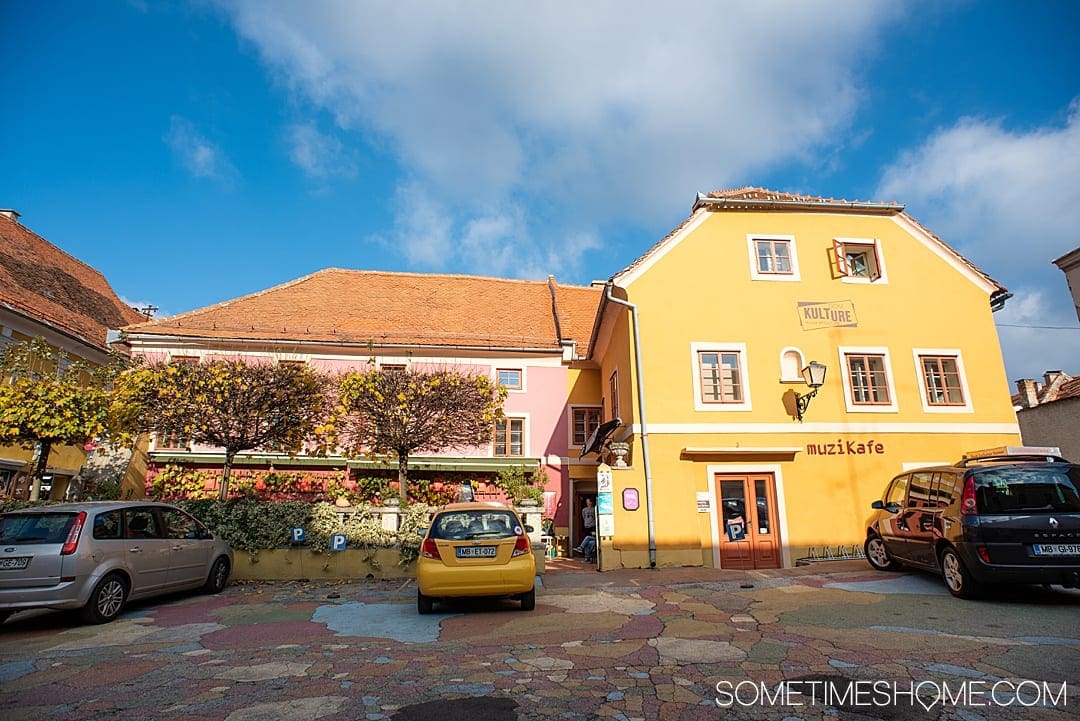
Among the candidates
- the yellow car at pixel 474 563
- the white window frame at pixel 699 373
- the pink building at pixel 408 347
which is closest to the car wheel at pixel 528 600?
the yellow car at pixel 474 563

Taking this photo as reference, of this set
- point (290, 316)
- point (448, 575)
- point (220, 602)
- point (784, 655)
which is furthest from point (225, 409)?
point (784, 655)

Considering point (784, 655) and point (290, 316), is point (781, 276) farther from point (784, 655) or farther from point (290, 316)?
point (290, 316)

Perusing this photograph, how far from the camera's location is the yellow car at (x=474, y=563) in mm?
8008

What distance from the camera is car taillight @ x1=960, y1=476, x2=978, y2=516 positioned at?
7.71 meters

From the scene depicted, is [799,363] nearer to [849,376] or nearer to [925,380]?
[849,376]

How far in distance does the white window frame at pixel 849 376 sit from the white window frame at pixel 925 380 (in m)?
0.77

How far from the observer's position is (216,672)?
5559mm

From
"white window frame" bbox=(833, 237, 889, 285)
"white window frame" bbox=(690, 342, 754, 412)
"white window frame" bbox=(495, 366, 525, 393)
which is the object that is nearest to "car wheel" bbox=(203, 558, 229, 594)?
"white window frame" bbox=(690, 342, 754, 412)

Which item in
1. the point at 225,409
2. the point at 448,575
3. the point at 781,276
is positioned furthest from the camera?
the point at 781,276

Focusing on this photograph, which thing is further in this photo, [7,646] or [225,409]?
[225,409]

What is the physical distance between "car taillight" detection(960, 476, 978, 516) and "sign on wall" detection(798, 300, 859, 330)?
8073 mm

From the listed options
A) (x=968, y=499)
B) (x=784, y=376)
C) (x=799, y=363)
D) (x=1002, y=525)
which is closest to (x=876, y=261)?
(x=799, y=363)

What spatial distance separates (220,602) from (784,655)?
891 cm

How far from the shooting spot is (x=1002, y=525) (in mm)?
7430
